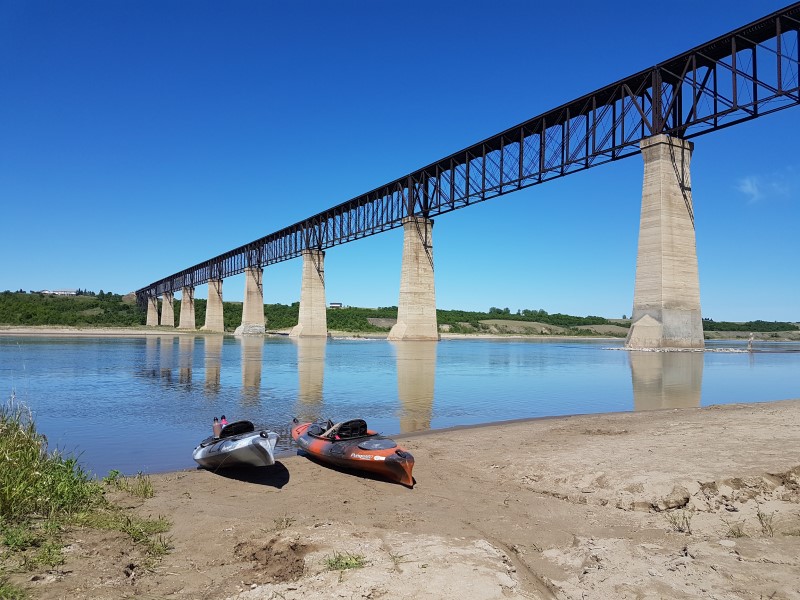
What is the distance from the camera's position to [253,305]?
10719 centimetres

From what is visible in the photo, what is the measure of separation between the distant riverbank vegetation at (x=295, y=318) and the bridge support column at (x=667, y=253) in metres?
94.7

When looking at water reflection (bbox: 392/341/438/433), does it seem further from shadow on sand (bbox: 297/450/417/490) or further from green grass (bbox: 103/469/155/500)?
green grass (bbox: 103/469/155/500)

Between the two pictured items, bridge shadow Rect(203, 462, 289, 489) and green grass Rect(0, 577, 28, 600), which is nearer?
green grass Rect(0, 577, 28, 600)

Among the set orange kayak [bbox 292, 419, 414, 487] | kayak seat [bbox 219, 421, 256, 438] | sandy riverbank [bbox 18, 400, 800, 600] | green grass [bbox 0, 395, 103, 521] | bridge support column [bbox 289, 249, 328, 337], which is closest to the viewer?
sandy riverbank [bbox 18, 400, 800, 600]

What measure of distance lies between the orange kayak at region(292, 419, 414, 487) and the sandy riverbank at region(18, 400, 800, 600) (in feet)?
0.95

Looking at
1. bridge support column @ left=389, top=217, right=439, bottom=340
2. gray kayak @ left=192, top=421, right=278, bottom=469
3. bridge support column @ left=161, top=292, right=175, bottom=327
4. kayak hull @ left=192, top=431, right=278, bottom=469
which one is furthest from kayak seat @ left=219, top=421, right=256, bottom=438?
bridge support column @ left=161, top=292, right=175, bottom=327

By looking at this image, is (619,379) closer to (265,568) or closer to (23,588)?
(265,568)

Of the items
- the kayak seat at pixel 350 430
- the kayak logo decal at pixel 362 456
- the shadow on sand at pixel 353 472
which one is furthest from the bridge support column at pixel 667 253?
the kayak logo decal at pixel 362 456

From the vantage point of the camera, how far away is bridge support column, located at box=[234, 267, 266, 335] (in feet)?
346

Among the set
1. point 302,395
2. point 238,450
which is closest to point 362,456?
point 238,450

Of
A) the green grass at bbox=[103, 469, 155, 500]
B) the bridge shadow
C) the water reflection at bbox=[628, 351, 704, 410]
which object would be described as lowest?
the bridge shadow

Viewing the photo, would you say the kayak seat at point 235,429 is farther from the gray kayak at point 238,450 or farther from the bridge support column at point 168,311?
the bridge support column at point 168,311

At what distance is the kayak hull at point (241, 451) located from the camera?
9852 millimetres

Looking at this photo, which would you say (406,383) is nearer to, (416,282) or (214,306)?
(416,282)
